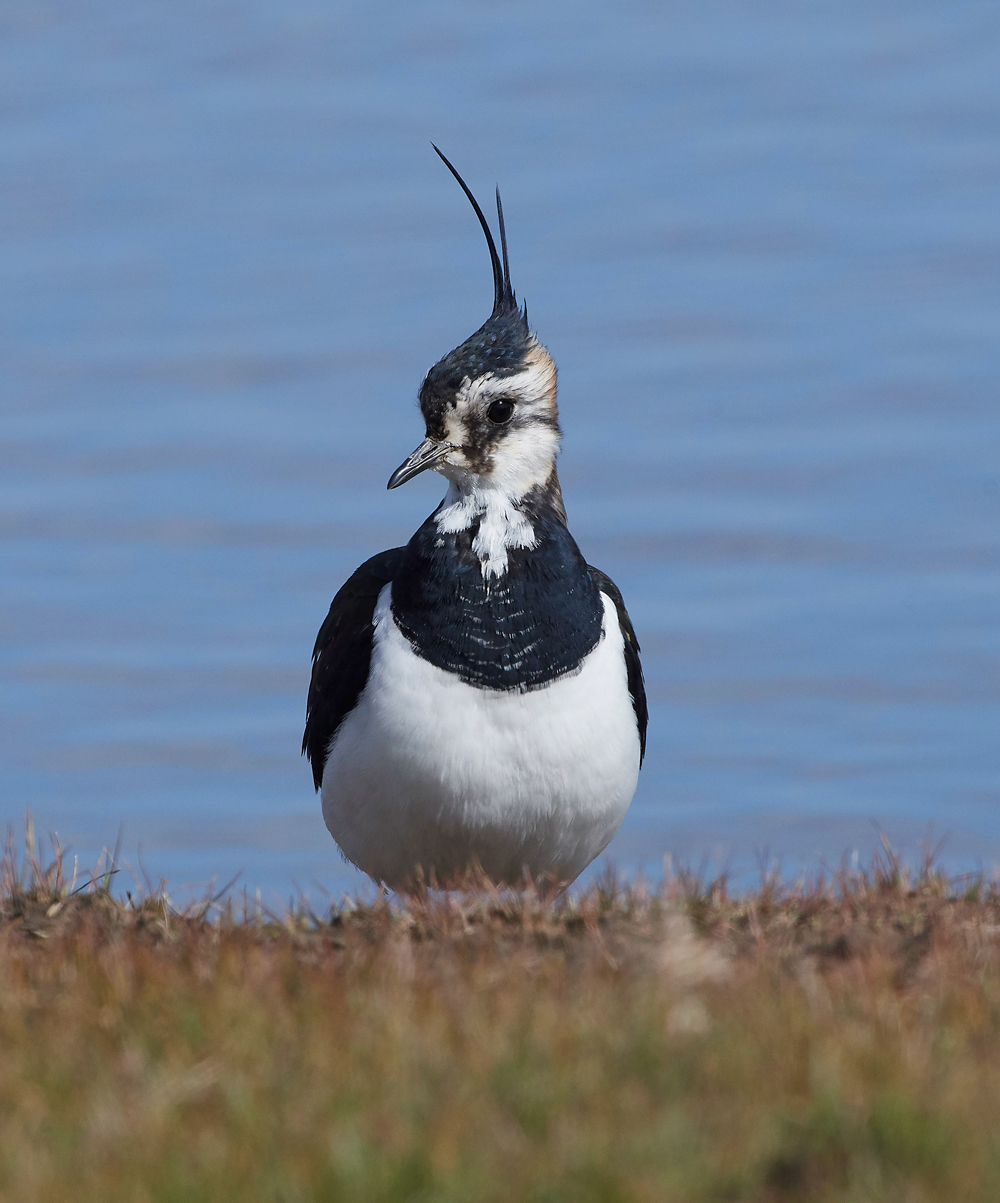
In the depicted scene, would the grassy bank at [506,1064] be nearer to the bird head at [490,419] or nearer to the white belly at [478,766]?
the white belly at [478,766]

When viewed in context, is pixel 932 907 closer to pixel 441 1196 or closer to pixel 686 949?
pixel 686 949

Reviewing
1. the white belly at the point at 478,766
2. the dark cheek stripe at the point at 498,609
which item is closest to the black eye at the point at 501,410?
the dark cheek stripe at the point at 498,609

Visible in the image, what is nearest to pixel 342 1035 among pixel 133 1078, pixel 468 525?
pixel 133 1078

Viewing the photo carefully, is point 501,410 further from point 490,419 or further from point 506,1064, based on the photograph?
point 506,1064

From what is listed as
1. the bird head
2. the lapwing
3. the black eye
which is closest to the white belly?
the lapwing

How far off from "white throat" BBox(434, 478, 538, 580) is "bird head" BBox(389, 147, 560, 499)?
Answer: 21 millimetres

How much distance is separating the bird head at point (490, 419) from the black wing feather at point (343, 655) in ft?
1.53

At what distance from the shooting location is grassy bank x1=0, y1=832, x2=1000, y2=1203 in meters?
3.62

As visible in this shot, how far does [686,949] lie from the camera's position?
15.4ft

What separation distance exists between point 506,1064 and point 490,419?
339 centimetres

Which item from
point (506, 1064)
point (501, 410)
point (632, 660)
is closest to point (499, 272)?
point (501, 410)

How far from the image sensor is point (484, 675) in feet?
21.7

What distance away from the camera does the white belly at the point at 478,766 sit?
658 cm

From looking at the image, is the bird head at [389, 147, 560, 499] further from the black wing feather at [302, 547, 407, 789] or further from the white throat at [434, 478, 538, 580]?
the black wing feather at [302, 547, 407, 789]
